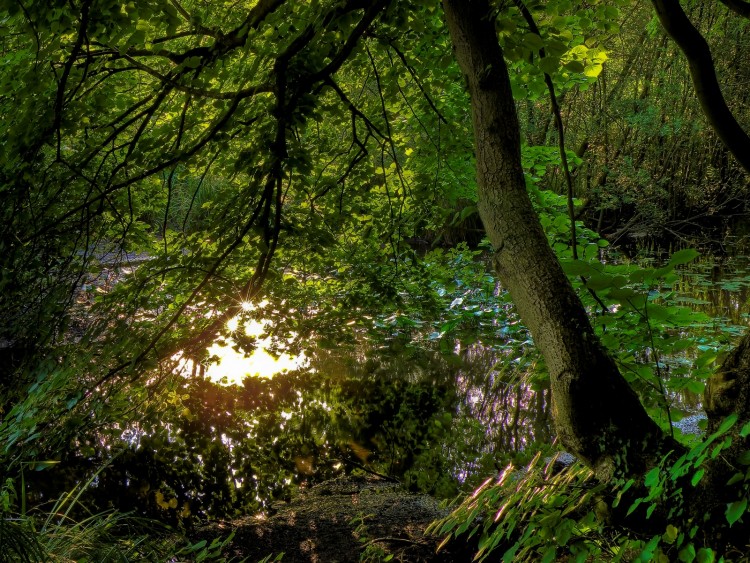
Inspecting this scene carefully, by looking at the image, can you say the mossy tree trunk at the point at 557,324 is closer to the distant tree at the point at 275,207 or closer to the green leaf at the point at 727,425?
the distant tree at the point at 275,207

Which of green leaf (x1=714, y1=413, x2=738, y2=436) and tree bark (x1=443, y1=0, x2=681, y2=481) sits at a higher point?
tree bark (x1=443, y1=0, x2=681, y2=481)

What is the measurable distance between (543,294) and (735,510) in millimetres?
699

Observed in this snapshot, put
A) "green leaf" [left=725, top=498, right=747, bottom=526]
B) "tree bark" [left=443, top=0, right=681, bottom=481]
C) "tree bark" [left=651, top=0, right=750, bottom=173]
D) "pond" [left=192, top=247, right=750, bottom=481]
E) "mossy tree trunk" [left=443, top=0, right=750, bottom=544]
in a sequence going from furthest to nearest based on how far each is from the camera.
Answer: "pond" [left=192, top=247, right=750, bottom=481] < "tree bark" [left=651, top=0, right=750, bottom=173] < "tree bark" [left=443, top=0, right=681, bottom=481] < "mossy tree trunk" [left=443, top=0, right=750, bottom=544] < "green leaf" [left=725, top=498, right=747, bottom=526]

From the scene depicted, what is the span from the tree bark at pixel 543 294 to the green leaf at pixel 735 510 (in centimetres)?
33

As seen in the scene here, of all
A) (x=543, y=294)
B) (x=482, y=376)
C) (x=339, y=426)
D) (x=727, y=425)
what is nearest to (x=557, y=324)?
(x=543, y=294)

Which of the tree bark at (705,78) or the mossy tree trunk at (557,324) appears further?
the tree bark at (705,78)

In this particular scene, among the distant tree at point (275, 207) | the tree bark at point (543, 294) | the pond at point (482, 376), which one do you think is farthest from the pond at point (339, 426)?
the tree bark at point (543, 294)

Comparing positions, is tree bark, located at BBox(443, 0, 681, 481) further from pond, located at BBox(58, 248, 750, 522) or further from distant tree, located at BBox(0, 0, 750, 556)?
pond, located at BBox(58, 248, 750, 522)

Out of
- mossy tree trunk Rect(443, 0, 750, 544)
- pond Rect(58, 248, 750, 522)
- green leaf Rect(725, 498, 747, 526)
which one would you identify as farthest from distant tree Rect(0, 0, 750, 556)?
pond Rect(58, 248, 750, 522)

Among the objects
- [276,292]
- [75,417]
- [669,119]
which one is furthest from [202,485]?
[669,119]

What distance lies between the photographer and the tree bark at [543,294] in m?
1.52

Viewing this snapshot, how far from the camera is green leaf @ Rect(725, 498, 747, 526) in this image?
3.62 feet

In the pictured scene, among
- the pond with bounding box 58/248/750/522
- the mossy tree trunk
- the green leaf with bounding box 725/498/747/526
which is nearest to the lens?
the green leaf with bounding box 725/498/747/526

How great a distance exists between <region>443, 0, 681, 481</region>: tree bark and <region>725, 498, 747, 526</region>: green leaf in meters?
0.33
